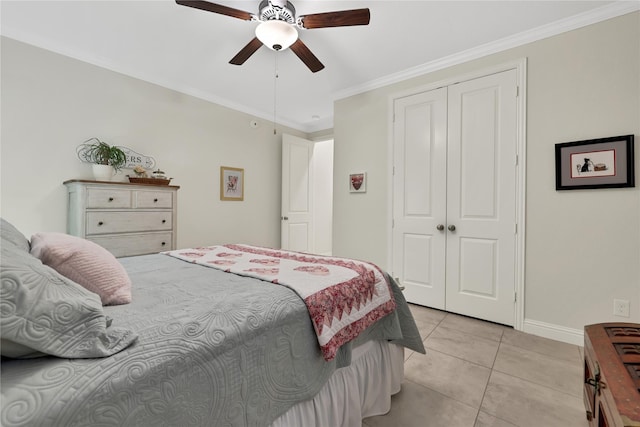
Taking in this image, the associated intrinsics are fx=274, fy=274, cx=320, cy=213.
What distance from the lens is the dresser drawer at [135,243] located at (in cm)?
253

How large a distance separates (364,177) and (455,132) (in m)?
1.14

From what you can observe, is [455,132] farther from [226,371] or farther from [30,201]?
[30,201]

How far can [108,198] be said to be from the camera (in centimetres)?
255

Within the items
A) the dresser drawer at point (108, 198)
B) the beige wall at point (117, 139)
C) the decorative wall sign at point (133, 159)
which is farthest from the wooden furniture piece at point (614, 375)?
the decorative wall sign at point (133, 159)

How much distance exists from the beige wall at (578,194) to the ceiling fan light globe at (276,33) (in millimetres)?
1913

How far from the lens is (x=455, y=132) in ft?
9.25

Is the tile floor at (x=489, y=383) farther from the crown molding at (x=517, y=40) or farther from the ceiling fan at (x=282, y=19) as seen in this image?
the crown molding at (x=517, y=40)

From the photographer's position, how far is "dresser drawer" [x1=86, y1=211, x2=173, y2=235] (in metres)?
2.47

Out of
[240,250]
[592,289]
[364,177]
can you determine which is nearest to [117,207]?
[240,250]

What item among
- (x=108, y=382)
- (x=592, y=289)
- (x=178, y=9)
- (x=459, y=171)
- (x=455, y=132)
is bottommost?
(x=592, y=289)

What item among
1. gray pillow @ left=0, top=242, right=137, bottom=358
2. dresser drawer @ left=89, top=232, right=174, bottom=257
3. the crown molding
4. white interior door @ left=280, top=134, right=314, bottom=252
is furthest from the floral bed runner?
white interior door @ left=280, top=134, right=314, bottom=252

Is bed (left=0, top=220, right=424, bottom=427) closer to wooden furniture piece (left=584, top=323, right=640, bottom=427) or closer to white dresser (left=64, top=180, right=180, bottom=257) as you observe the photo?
wooden furniture piece (left=584, top=323, right=640, bottom=427)

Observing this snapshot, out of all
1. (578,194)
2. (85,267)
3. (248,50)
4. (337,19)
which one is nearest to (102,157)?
(248,50)

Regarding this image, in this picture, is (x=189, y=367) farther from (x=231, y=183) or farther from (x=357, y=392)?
(x=231, y=183)
